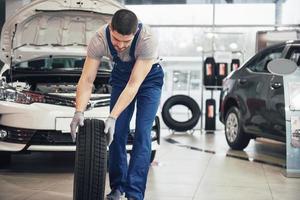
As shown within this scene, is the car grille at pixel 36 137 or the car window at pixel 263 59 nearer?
the car grille at pixel 36 137

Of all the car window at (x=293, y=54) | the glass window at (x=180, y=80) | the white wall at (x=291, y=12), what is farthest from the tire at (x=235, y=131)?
the glass window at (x=180, y=80)

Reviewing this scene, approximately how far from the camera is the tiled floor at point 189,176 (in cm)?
387

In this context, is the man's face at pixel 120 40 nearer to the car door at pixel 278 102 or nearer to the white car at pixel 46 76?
the white car at pixel 46 76

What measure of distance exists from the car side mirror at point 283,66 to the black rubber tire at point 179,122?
4.68m

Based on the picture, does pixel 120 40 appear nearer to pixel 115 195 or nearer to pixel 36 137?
pixel 115 195

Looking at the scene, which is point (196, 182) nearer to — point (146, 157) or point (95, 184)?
point (146, 157)

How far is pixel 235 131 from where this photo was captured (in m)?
6.55

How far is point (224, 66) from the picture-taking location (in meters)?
9.89

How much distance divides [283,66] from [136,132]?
2.07 metres

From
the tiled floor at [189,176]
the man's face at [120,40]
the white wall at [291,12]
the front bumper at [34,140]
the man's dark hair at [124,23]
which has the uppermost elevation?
the white wall at [291,12]

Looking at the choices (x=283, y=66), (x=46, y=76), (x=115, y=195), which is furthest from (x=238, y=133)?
(x=115, y=195)

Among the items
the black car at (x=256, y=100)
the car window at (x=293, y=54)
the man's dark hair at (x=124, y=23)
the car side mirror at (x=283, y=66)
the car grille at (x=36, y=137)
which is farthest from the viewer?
the car window at (x=293, y=54)

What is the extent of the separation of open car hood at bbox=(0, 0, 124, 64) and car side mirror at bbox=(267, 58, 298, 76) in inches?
63.4

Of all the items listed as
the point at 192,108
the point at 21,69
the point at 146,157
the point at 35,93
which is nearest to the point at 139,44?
the point at 146,157
